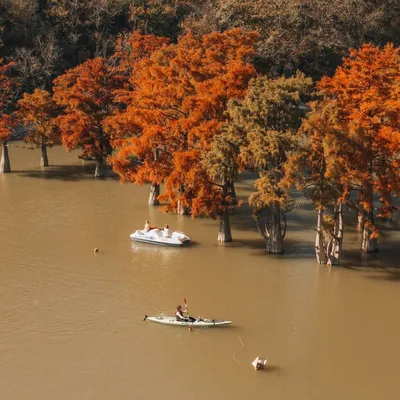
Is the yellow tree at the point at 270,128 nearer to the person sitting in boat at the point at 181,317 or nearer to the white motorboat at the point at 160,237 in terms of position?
the white motorboat at the point at 160,237

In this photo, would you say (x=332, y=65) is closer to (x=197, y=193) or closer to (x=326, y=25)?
(x=326, y=25)

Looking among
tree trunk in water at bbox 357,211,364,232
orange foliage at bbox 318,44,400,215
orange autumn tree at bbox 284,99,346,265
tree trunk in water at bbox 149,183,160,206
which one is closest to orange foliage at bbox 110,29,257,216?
tree trunk in water at bbox 149,183,160,206

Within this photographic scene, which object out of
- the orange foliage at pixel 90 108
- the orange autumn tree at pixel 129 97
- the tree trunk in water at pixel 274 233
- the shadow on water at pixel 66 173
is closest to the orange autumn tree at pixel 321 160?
the tree trunk in water at pixel 274 233

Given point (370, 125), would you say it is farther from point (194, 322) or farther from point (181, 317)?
point (181, 317)

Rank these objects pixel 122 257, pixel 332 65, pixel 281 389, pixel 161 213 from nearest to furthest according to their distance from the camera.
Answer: pixel 281 389 → pixel 122 257 → pixel 161 213 → pixel 332 65

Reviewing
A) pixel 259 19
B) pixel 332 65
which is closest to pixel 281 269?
pixel 259 19

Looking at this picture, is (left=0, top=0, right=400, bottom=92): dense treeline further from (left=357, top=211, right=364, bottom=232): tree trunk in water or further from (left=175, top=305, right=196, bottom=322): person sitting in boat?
(left=175, top=305, right=196, bottom=322): person sitting in boat
